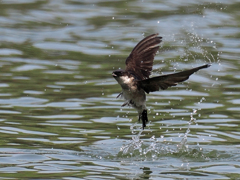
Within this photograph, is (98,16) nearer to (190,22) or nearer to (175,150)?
(190,22)

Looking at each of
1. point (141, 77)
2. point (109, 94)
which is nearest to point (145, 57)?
point (141, 77)

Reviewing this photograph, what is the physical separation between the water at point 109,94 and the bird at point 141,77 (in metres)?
0.83

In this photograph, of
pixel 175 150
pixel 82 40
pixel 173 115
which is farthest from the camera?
pixel 82 40

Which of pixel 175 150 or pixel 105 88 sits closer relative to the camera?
pixel 175 150

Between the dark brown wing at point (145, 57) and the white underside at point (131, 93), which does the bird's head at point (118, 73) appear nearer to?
the white underside at point (131, 93)

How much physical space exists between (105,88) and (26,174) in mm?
5328

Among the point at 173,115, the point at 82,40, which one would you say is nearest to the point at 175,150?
the point at 173,115

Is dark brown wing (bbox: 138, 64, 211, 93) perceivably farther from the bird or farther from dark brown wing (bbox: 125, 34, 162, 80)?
dark brown wing (bbox: 125, 34, 162, 80)

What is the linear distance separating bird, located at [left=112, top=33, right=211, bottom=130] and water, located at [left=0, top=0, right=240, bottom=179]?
83cm

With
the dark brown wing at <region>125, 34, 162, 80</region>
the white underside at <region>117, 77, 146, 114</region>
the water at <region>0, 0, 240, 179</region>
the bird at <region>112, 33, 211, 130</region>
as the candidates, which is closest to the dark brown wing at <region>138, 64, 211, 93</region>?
the bird at <region>112, 33, 211, 130</region>

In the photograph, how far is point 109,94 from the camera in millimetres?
12156

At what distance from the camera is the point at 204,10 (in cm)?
1978

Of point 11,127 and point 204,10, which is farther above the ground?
point 204,10

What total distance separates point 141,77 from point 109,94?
13.0 feet
